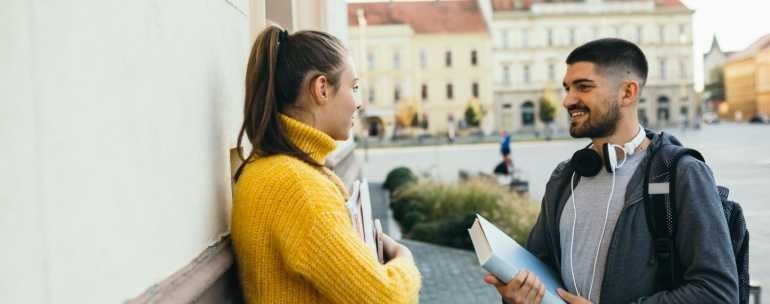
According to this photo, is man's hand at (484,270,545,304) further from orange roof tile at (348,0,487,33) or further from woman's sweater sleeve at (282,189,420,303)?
orange roof tile at (348,0,487,33)

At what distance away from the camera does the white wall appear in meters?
1.20

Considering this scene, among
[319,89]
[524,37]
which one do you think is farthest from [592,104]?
[524,37]

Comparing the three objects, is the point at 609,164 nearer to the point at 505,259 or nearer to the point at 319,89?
the point at 505,259

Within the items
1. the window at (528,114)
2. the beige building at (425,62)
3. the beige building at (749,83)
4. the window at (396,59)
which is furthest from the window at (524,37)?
the beige building at (749,83)

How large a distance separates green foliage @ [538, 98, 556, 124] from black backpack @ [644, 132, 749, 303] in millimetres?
67813

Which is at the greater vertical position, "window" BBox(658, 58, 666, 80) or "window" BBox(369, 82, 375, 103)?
"window" BBox(658, 58, 666, 80)

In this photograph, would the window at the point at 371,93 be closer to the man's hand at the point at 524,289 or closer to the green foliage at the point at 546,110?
the green foliage at the point at 546,110

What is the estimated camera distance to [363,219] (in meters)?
2.49

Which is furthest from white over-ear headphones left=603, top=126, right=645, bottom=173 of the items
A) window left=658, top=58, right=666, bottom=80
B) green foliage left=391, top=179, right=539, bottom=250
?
window left=658, top=58, right=666, bottom=80

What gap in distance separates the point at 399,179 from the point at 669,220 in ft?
52.8

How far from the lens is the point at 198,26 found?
248cm

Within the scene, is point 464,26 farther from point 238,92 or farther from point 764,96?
point 238,92

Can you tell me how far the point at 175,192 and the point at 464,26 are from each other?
70.9 metres

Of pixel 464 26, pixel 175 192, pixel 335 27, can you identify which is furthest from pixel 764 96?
pixel 175 192
